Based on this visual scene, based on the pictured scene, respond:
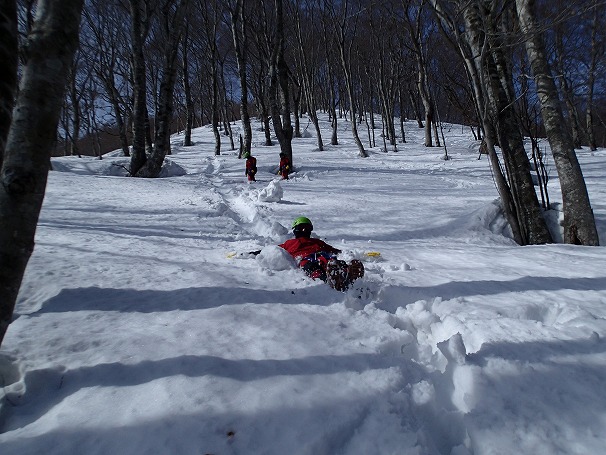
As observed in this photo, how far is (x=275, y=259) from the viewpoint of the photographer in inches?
150

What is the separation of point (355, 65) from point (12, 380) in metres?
29.3

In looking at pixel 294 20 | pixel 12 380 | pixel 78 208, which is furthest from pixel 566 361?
pixel 294 20

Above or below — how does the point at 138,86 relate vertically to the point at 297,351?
above

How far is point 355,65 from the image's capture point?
88.1 ft

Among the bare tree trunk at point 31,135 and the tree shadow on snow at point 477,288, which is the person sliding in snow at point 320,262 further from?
the bare tree trunk at point 31,135

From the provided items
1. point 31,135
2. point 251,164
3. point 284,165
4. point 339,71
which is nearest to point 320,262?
point 31,135

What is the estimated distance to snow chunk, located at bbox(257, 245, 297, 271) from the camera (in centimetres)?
379

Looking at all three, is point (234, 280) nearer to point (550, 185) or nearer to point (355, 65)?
point (550, 185)

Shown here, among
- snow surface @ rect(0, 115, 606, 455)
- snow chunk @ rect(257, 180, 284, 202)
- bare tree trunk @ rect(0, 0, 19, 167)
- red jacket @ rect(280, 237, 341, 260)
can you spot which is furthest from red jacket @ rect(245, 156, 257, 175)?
bare tree trunk @ rect(0, 0, 19, 167)

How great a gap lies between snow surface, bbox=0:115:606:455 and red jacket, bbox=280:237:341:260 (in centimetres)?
25

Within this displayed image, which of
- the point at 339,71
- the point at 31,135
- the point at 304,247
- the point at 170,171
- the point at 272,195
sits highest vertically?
the point at 339,71

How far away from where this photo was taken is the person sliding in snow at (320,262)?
3264mm

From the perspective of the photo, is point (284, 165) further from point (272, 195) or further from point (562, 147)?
point (562, 147)

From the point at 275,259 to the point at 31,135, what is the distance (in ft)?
8.45
